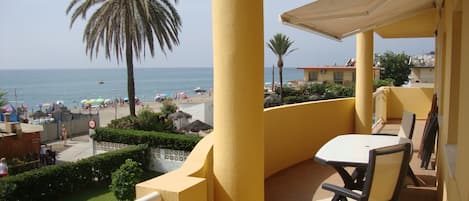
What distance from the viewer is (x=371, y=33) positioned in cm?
808

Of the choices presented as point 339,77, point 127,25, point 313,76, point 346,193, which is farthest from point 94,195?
point 313,76

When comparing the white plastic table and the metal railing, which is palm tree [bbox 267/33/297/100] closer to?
the metal railing

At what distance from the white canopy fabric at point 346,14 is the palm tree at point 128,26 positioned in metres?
14.5

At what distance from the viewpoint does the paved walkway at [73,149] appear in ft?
70.5

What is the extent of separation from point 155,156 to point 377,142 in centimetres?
1281

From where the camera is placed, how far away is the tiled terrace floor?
457cm

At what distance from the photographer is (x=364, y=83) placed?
8.22 metres

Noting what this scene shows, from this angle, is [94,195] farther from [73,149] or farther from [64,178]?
[73,149]

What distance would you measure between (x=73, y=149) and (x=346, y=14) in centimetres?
2254

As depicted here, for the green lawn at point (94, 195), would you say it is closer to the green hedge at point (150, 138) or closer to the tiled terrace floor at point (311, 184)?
the green hedge at point (150, 138)

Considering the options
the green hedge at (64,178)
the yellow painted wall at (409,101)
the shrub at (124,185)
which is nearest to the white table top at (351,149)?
the yellow painted wall at (409,101)

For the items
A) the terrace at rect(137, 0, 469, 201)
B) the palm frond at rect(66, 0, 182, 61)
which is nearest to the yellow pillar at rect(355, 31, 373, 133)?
the terrace at rect(137, 0, 469, 201)

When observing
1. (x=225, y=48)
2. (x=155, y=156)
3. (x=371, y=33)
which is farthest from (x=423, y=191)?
(x=155, y=156)

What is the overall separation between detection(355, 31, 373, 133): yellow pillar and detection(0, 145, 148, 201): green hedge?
10.0 meters
